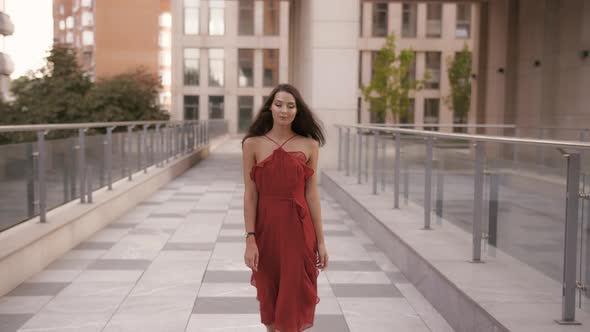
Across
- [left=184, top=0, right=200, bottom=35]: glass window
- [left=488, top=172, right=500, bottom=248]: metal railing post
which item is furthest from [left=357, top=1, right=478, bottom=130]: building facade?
[left=488, top=172, right=500, bottom=248]: metal railing post

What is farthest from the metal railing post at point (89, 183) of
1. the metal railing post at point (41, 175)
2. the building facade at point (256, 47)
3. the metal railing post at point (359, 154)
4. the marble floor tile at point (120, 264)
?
the building facade at point (256, 47)

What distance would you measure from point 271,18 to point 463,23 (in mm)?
13886

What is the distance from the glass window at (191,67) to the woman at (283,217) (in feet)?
174

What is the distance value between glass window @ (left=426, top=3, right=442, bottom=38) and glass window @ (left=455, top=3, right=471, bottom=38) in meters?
1.28

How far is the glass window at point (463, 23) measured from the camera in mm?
55062

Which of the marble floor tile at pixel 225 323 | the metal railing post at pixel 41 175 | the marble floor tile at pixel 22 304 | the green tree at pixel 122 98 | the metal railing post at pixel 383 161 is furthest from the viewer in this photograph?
the green tree at pixel 122 98

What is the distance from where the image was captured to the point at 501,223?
522 cm

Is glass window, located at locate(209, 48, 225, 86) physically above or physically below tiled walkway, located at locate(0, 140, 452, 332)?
above

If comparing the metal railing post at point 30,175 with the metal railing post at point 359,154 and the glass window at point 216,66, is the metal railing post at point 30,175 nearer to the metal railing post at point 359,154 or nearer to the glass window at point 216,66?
the metal railing post at point 359,154

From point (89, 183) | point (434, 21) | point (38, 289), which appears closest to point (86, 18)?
point (434, 21)

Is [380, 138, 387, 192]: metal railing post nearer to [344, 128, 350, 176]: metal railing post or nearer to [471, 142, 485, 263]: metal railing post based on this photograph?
[344, 128, 350, 176]: metal railing post

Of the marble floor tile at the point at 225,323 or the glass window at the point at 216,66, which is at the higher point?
the glass window at the point at 216,66

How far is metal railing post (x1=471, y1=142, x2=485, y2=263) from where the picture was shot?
554 centimetres

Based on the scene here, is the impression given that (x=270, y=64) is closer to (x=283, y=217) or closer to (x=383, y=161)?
(x=383, y=161)
